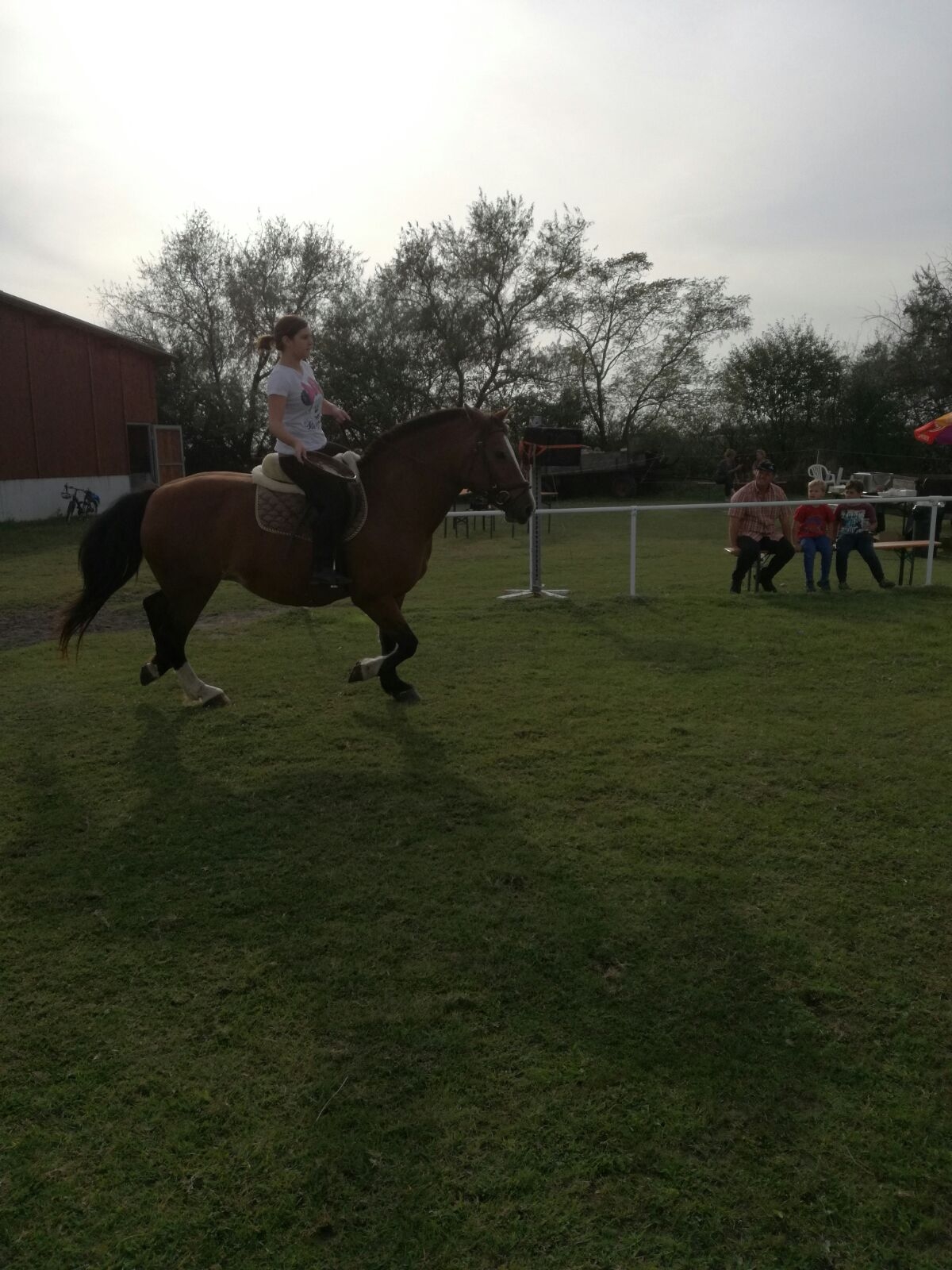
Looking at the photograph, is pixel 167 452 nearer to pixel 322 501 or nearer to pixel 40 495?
pixel 40 495

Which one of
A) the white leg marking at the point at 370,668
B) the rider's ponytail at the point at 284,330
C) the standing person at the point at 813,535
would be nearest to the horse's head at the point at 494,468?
the rider's ponytail at the point at 284,330

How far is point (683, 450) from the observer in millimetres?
36562

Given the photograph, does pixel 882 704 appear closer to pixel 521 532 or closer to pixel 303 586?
pixel 303 586

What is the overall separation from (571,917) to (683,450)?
117 ft

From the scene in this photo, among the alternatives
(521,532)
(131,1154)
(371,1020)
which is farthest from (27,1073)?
(521,532)

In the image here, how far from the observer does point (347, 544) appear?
5.59 m

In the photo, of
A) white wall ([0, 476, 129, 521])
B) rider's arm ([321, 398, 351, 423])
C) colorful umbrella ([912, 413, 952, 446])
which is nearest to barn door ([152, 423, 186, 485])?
white wall ([0, 476, 129, 521])

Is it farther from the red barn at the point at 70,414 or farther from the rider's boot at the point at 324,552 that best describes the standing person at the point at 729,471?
the rider's boot at the point at 324,552

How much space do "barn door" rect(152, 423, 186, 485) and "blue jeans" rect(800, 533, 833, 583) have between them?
21834 mm

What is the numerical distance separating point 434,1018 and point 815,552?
957cm

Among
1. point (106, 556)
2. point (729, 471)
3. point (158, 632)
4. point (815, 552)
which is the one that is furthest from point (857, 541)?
point (729, 471)

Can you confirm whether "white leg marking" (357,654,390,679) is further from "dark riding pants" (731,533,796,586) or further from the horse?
"dark riding pants" (731,533,796,586)

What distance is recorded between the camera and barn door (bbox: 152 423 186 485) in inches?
1064

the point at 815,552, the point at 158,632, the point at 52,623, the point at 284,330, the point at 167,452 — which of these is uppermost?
the point at 167,452
